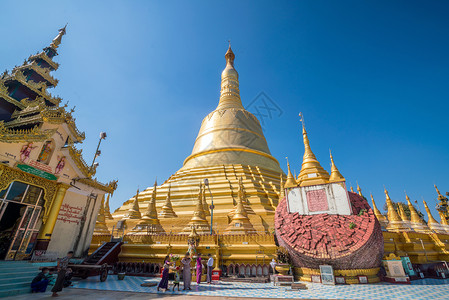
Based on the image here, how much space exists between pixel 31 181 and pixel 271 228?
1149 cm

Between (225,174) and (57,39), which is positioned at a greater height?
(57,39)

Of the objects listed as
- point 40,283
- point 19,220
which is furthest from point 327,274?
point 19,220

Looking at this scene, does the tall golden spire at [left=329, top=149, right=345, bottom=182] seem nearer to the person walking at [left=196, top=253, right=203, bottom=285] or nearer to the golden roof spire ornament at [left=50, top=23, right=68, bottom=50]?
the person walking at [left=196, top=253, right=203, bottom=285]

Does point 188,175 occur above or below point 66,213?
above

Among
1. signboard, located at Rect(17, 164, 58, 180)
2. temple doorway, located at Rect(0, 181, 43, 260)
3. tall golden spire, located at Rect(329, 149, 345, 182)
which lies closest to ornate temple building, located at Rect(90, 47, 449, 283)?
tall golden spire, located at Rect(329, 149, 345, 182)

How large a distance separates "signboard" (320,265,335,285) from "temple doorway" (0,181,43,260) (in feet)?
37.2

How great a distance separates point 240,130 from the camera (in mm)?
26438

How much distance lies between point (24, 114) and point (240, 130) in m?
19.7

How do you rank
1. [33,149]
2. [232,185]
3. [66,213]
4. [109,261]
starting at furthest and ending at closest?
[232,185] < [109,261] < [66,213] < [33,149]

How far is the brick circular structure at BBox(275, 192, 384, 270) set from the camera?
8266 millimetres

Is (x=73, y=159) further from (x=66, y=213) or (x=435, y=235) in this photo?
(x=435, y=235)

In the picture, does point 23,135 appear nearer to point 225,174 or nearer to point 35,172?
point 35,172

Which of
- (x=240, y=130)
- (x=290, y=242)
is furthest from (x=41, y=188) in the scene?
(x=240, y=130)

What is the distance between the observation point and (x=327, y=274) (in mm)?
8188
